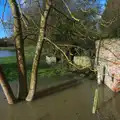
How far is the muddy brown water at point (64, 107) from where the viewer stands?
8.73 m

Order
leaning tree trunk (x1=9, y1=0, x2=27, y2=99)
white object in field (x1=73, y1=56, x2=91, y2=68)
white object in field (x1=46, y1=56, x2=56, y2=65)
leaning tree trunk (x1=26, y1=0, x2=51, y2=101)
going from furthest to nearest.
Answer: white object in field (x1=46, y1=56, x2=56, y2=65) → white object in field (x1=73, y1=56, x2=91, y2=68) → leaning tree trunk (x1=9, y1=0, x2=27, y2=99) → leaning tree trunk (x1=26, y1=0, x2=51, y2=101)

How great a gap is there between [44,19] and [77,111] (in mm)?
3607

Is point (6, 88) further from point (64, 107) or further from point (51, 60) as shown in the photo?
point (51, 60)

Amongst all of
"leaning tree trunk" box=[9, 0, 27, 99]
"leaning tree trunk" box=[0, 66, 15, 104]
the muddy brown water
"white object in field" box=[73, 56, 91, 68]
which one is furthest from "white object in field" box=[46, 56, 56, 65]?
"leaning tree trunk" box=[0, 66, 15, 104]

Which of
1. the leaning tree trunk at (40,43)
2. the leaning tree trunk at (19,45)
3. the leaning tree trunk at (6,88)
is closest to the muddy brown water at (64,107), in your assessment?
the leaning tree trunk at (6,88)

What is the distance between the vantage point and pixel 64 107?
9688mm

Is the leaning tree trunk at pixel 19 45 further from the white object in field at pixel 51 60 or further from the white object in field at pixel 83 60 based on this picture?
the white object in field at pixel 51 60

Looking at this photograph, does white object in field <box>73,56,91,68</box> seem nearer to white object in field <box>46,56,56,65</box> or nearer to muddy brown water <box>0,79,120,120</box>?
white object in field <box>46,56,56,65</box>

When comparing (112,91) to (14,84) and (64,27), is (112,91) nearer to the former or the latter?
(64,27)

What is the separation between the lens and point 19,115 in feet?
29.5

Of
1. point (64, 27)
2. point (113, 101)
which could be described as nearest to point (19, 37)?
point (64, 27)

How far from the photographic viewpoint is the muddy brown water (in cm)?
873

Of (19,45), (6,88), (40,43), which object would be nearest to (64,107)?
(6,88)

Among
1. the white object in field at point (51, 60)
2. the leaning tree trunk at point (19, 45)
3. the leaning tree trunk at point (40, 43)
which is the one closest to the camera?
the leaning tree trunk at point (40, 43)
